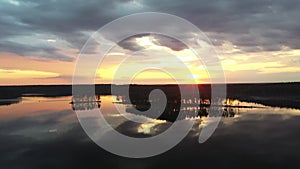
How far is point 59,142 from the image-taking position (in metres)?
22.1

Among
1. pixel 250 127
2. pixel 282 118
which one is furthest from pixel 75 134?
pixel 282 118

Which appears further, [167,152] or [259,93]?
[259,93]

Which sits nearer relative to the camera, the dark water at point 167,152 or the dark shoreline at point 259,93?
the dark water at point 167,152

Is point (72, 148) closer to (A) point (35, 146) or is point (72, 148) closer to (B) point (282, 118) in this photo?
(A) point (35, 146)

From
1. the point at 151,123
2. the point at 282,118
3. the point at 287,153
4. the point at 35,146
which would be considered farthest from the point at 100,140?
the point at 282,118

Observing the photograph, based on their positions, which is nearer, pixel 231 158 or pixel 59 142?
pixel 231 158

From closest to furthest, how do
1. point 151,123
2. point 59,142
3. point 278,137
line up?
1. point 59,142
2. point 278,137
3. point 151,123

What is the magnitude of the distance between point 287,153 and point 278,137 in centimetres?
501

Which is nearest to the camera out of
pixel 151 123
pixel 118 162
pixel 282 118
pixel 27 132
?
pixel 118 162

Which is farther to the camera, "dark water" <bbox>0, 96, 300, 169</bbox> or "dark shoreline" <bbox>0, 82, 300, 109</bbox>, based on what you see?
"dark shoreline" <bbox>0, 82, 300, 109</bbox>

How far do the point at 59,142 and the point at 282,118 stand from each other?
25.7m

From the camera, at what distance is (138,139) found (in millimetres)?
22266

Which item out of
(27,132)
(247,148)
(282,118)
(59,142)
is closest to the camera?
(247,148)

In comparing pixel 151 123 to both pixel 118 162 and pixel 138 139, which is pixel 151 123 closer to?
pixel 138 139
